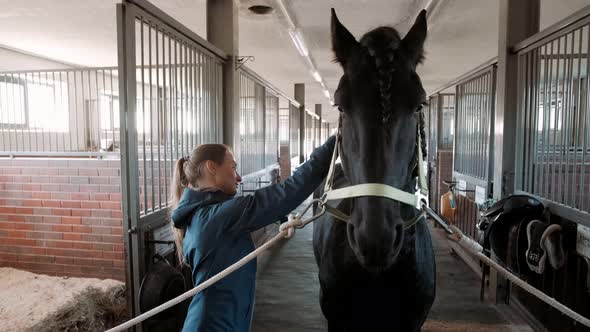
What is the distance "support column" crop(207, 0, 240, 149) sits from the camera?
9.29ft

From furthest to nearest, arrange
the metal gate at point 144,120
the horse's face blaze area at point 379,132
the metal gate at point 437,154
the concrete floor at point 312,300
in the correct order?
1. the metal gate at point 437,154
2. the concrete floor at point 312,300
3. the metal gate at point 144,120
4. the horse's face blaze area at point 379,132

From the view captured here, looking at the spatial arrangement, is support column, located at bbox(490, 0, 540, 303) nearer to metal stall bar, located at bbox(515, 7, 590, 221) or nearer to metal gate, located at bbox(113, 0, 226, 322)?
metal stall bar, located at bbox(515, 7, 590, 221)

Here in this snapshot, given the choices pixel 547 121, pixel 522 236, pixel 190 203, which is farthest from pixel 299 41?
pixel 190 203

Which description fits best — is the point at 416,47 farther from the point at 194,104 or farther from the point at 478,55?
the point at 478,55

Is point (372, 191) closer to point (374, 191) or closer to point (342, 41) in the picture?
point (374, 191)

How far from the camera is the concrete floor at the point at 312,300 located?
8.04 feet

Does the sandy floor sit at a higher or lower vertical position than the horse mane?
lower

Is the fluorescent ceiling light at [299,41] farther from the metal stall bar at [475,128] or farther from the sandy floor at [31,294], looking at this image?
the sandy floor at [31,294]

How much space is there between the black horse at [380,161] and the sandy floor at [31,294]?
73.9 inches

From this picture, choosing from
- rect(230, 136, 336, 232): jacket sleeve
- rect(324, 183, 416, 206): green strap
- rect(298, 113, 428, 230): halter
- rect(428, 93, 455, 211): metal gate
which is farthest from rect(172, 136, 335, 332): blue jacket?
rect(428, 93, 455, 211): metal gate

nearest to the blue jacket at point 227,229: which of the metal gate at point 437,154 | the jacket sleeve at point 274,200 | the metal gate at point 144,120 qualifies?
the jacket sleeve at point 274,200

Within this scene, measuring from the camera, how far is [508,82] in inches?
102

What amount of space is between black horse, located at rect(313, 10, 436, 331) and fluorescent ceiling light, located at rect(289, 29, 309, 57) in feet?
11.0

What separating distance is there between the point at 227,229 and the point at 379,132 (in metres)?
0.57
